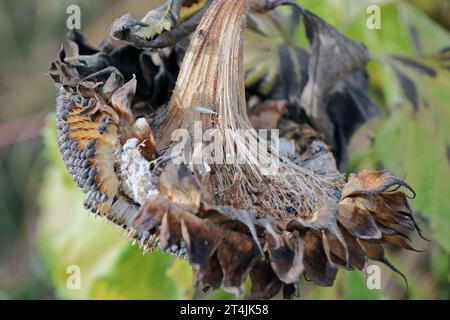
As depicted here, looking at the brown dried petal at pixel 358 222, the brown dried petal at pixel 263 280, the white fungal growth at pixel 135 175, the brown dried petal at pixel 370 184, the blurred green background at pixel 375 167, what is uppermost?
the white fungal growth at pixel 135 175

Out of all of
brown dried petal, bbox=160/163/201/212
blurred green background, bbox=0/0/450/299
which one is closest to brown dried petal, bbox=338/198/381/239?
brown dried petal, bbox=160/163/201/212

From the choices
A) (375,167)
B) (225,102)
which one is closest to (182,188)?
(225,102)

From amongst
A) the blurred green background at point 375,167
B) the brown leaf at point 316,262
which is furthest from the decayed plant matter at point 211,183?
the blurred green background at point 375,167

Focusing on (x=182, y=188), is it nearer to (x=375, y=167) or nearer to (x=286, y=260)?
(x=286, y=260)

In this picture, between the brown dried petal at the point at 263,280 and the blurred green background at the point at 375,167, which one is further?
the blurred green background at the point at 375,167

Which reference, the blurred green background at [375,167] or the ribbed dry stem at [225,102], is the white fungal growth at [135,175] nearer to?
the ribbed dry stem at [225,102]
